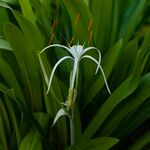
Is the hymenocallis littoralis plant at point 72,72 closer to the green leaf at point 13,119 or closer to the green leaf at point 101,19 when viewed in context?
the green leaf at point 13,119

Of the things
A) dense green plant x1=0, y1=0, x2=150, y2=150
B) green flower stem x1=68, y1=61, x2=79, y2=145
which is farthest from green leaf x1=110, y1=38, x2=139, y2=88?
green flower stem x1=68, y1=61, x2=79, y2=145

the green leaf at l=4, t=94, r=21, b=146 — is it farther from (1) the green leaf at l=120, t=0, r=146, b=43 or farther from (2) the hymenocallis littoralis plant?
(1) the green leaf at l=120, t=0, r=146, b=43

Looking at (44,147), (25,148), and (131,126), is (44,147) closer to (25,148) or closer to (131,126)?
(25,148)

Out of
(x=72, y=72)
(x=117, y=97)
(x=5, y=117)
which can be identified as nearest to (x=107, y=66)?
(x=117, y=97)

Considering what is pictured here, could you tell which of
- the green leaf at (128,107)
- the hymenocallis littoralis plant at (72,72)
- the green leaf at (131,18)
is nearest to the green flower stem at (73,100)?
the hymenocallis littoralis plant at (72,72)

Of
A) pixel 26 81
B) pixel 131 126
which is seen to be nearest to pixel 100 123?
pixel 131 126

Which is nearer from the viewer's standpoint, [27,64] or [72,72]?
[72,72]

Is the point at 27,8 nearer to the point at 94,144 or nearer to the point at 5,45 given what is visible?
the point at 5,45
